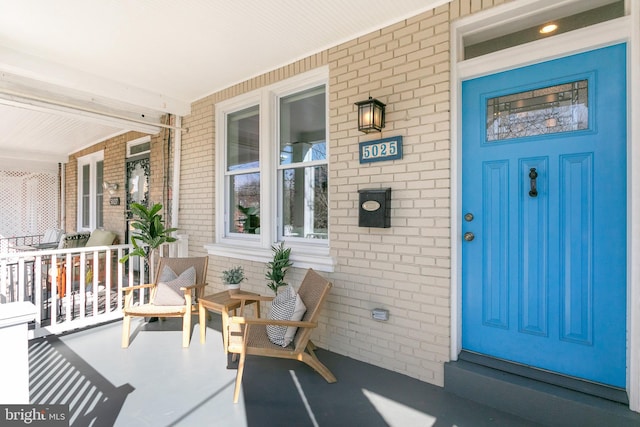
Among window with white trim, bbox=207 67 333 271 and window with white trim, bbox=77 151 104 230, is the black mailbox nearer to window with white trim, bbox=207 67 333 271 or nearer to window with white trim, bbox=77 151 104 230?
window with white trim, bbox=207 67 333 271

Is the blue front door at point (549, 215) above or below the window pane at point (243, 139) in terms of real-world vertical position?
below

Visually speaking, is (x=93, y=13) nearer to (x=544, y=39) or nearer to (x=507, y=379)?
(x=544, y=39)

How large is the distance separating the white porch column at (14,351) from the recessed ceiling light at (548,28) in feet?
10.9

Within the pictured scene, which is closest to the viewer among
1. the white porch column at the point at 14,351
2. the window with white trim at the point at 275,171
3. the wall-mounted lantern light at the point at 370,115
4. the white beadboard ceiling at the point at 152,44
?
the white porch column at the point at 14,351

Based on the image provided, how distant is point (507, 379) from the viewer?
215 cm

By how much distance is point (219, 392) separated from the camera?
2355mm

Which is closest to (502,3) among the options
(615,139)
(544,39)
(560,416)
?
(544,39)

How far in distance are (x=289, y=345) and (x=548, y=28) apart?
292cm

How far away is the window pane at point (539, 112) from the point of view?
209 centimetres

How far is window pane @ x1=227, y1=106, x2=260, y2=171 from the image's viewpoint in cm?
391

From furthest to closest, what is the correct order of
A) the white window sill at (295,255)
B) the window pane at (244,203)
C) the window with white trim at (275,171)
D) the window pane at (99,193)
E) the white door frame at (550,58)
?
the window pane at (99,193) < the window pane at (244,203) < the window with white trim at (275,171) < the white window sill at (295,255) < the white door frame at (550,58)

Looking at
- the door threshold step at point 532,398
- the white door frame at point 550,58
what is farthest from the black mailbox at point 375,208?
the door threshold step at point 532,398

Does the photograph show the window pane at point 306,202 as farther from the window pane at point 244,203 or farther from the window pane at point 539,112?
the window pane at point 539,112

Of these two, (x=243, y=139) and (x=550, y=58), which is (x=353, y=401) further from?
(x=243, y=139)
